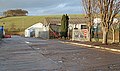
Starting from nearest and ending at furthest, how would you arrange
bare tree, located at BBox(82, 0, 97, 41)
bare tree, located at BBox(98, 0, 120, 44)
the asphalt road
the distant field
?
the asphalt road < bare tree, located at BBox(98, 0, 120, 44) < bare tree, located at BBox(82, 0, 97, 41) < the distant field

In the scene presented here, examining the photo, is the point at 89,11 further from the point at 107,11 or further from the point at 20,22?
the point at 20,22

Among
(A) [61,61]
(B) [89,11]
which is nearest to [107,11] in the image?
Result: (B) [89,11]

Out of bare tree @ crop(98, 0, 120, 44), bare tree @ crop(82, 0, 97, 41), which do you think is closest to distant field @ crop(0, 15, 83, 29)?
bare tree @ crop(82, 0, 97, 41)

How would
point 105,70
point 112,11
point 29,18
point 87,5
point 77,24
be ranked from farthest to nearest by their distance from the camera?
point 29,18 → point 77,24 → point 87,5 → point 112,11 → point 105,70

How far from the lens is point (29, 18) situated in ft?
428

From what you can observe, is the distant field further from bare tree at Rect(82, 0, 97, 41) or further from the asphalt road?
the asphalt road

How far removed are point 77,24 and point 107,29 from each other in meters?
53.3

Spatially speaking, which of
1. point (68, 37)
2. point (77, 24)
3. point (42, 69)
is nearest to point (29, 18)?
point (77, 24)

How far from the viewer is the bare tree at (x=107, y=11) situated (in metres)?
34.8

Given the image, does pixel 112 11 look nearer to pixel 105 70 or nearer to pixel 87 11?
pixel 87 11

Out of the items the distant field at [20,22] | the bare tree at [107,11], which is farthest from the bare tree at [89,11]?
the distant field at [20,22]

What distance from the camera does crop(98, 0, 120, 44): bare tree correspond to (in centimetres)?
3481

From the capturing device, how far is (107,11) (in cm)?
3506

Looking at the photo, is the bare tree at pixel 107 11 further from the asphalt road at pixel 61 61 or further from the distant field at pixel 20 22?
the distant field at pixel 20 22
